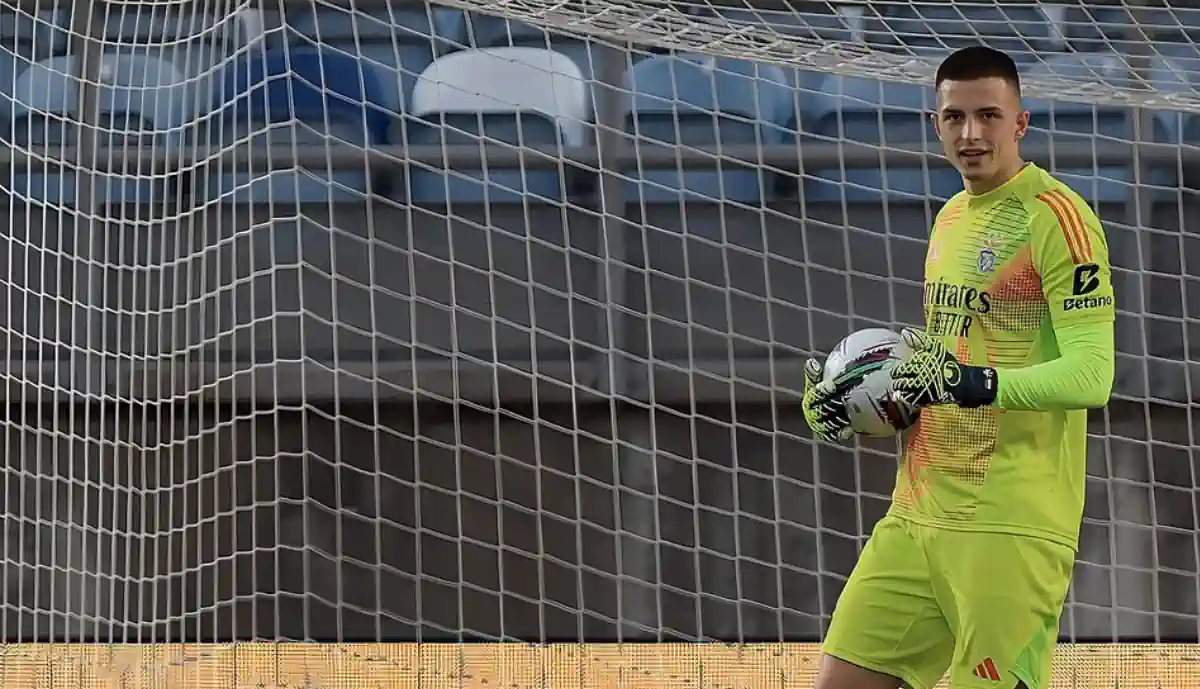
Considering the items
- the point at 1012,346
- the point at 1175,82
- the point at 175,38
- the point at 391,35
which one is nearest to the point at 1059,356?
the point at 1012,346

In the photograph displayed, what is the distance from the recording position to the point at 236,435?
3635 mm

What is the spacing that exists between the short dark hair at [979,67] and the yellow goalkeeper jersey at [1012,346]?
0.12 m

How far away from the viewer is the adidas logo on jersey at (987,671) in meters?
1.51

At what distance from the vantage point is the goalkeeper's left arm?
142 cm

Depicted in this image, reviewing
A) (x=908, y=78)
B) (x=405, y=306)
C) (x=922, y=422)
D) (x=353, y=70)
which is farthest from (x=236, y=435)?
(x=922, y=422)

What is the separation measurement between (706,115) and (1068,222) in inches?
92.5

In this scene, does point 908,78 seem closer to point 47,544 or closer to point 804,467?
point 804,467

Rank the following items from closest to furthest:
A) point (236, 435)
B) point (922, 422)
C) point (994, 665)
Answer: point (994, 665) → point (922, 422) → point (236, 435)

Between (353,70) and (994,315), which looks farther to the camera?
(353,70)

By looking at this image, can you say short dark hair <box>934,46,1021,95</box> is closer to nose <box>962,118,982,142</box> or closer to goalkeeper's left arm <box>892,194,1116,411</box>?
nose <box>962,118,982,142</box>

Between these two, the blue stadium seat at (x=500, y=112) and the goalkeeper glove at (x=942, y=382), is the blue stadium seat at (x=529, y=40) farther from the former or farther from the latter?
the goalkeeper glove at (x=942, y=382)

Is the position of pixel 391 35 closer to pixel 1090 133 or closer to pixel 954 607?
pixel 1090 133

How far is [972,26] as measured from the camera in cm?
334

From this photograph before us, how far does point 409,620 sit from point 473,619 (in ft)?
0.62
